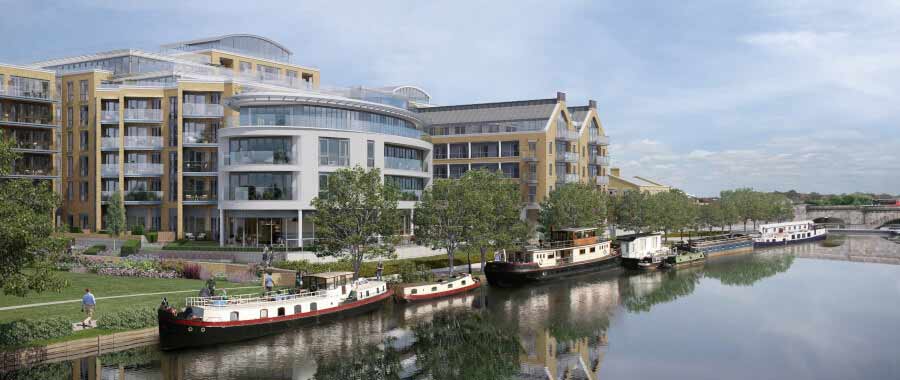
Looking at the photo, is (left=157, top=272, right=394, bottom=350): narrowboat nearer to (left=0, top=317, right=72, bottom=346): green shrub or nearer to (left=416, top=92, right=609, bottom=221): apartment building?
(left=0, top=317, right=72, bottom=346): green shrub

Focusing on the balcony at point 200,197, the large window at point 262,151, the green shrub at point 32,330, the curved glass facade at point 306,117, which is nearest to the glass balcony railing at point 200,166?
the balcony at point 200,197

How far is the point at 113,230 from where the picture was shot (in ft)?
217

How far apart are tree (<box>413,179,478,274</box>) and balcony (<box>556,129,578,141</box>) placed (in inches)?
1529

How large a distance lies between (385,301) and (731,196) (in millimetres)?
101650

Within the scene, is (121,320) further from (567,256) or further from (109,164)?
(109,164)

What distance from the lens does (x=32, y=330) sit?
2966 cm

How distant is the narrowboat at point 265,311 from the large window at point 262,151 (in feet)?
60.9

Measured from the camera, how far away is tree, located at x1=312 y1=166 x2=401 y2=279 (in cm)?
4606

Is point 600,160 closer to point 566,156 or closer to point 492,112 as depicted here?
point 566,156

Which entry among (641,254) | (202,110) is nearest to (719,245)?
(641,254)

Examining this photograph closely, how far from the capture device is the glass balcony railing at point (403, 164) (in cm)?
6656

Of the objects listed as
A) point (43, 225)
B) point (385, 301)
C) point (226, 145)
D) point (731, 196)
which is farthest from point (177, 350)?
point (731, 196)

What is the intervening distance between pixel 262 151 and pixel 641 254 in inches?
1630

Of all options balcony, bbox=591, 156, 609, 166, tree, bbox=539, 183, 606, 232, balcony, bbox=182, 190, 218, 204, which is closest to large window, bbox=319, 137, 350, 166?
balcony, bbox=182, 190, 218, 204
